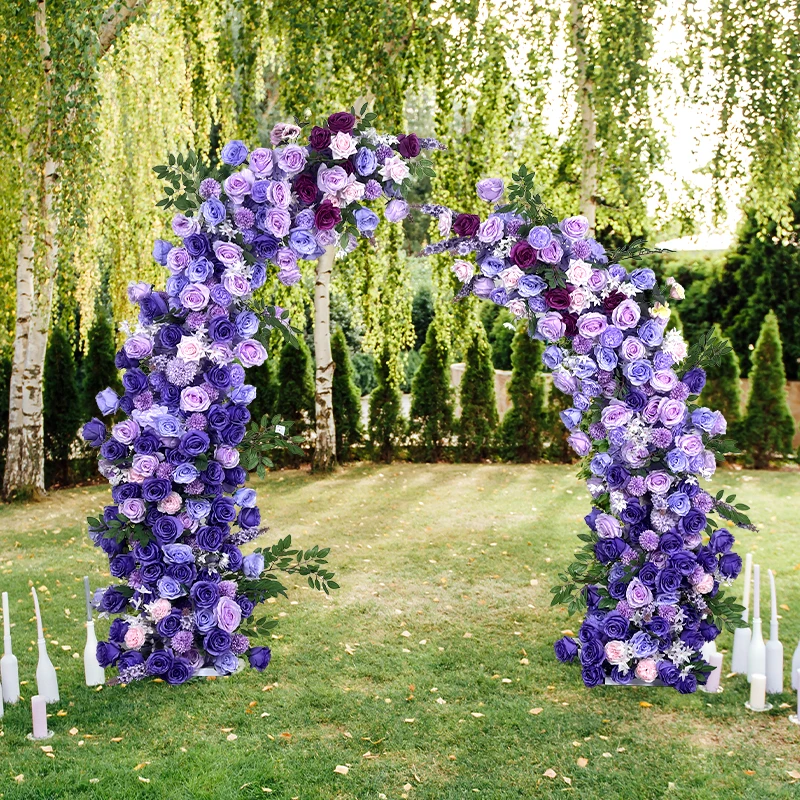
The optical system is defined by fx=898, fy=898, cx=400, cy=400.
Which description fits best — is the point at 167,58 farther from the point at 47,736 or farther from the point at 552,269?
the point at 47,736

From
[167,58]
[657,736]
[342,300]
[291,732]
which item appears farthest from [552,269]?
[342,300]

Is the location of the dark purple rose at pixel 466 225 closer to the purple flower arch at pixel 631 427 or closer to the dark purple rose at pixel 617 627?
the purple flower arch at pixel 631 427

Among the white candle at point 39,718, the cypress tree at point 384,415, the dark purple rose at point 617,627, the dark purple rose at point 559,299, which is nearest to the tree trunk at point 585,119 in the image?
the cypress tree at point 384,415

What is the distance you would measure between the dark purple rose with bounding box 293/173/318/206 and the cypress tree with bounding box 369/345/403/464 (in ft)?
17.0

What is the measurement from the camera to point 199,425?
419 centimetres

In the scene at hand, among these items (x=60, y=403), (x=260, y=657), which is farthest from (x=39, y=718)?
(x=60, y=403)

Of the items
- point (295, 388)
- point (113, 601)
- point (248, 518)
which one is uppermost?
point (295, 388)

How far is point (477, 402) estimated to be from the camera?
959 centimetres

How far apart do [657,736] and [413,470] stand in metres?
5.68

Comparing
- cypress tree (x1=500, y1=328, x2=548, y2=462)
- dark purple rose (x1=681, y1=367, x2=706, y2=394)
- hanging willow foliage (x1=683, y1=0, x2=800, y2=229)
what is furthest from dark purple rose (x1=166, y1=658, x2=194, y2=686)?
cypress tree (x1=500, y1=328, x2=548, y2=462)

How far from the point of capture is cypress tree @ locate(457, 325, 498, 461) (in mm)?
9555

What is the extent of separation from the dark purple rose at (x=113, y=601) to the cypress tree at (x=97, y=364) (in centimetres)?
509

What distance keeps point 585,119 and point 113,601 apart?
5.40m

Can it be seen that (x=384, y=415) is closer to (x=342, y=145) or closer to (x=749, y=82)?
(x=749, y=82)
